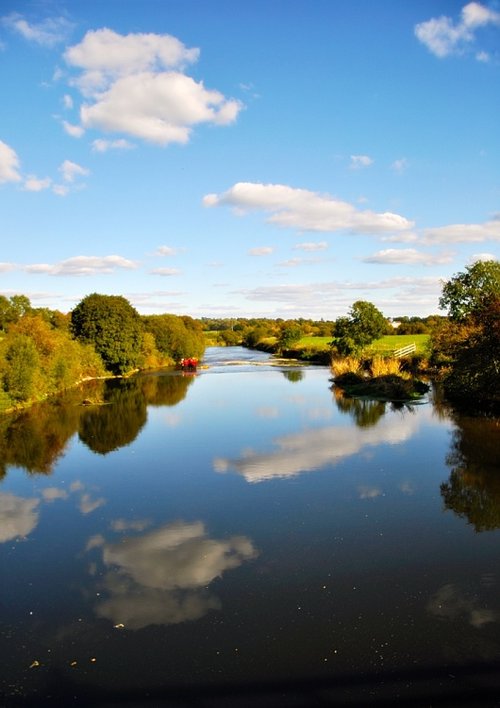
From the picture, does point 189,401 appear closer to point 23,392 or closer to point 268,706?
point 23,392

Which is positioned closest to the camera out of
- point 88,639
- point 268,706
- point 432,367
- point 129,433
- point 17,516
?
point 268,706

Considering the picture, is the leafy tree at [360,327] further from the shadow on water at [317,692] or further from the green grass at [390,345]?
the shadow on water at [317,692]

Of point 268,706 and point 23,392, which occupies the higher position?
point 23,392

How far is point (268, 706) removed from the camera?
648 cm

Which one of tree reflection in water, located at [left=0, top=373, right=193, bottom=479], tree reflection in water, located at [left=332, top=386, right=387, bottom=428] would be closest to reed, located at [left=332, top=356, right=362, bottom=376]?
tree reflection in water, located at [left=332, top=386, right=387, bottom=428]

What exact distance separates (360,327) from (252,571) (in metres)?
41.4

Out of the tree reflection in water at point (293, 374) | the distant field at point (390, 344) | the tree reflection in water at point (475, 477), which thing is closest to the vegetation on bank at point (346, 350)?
the distant field at point (390, 344)

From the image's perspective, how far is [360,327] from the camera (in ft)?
162

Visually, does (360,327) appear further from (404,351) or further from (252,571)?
(252,571)

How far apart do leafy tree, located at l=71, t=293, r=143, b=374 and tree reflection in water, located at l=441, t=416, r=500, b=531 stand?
38.0 metres

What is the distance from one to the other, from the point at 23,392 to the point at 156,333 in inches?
1559

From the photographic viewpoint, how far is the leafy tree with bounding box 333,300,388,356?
49062mm

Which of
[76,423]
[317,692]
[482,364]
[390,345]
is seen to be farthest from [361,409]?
[390,345]

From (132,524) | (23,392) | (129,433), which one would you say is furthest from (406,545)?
(23,392)
